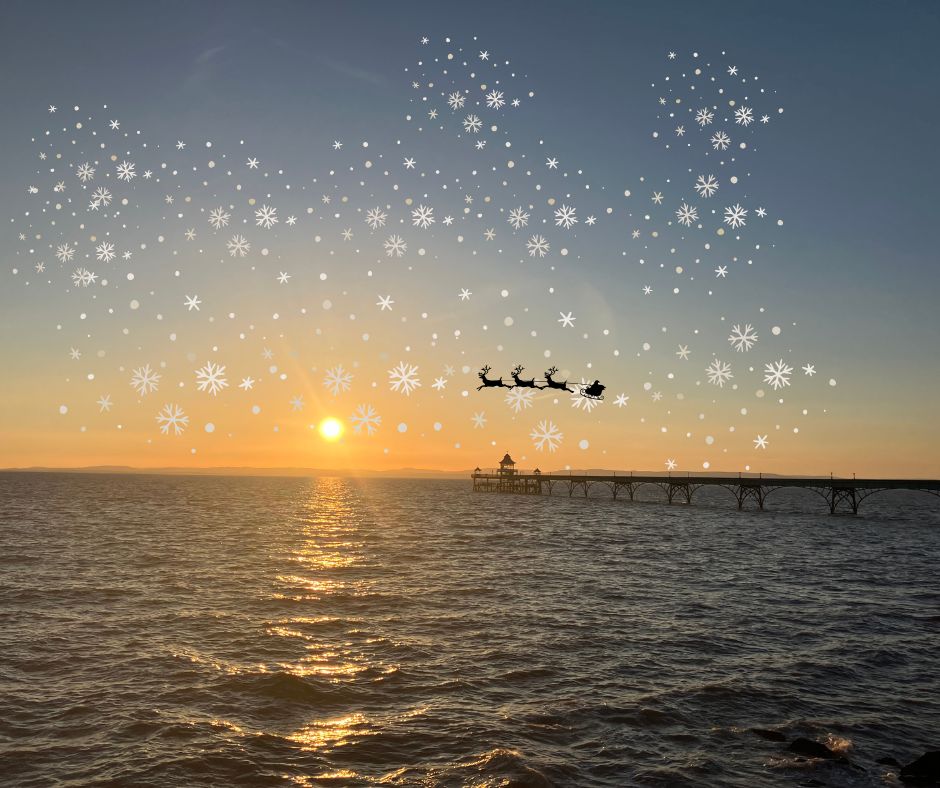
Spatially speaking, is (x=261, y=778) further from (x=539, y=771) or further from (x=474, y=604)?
(x=474, y=604)

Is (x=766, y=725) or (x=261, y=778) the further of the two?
(x=766, y=725)

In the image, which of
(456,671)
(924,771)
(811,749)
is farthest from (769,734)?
(456,671)

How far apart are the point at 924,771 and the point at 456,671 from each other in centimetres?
1109

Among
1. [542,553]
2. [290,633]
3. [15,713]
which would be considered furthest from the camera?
[542,553]

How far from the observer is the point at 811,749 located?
14.3 metres

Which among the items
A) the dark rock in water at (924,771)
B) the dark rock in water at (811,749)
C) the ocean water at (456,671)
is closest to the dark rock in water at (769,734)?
the ocean water at (456,671)

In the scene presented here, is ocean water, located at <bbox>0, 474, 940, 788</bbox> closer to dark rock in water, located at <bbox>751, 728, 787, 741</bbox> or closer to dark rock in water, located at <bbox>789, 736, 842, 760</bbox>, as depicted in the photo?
dark rock in water, located at <bbox>751, 728, 787, 741</bbox>

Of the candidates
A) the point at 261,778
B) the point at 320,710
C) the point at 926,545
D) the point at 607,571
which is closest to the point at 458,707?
the point at 320,710

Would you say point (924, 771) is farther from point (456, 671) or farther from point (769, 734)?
point (456, 671)

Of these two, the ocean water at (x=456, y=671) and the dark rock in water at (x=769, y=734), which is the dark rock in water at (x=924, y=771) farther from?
the dark rock in water at (x=769, y=734)

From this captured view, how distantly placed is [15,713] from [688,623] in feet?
69.8

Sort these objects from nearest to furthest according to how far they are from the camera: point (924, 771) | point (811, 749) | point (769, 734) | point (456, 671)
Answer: point (924, 771)
point (811, 749)
point (769, 734)
point (456, 671)

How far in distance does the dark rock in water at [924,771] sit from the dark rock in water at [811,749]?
1230 millimetres

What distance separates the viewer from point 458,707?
53.5ft
